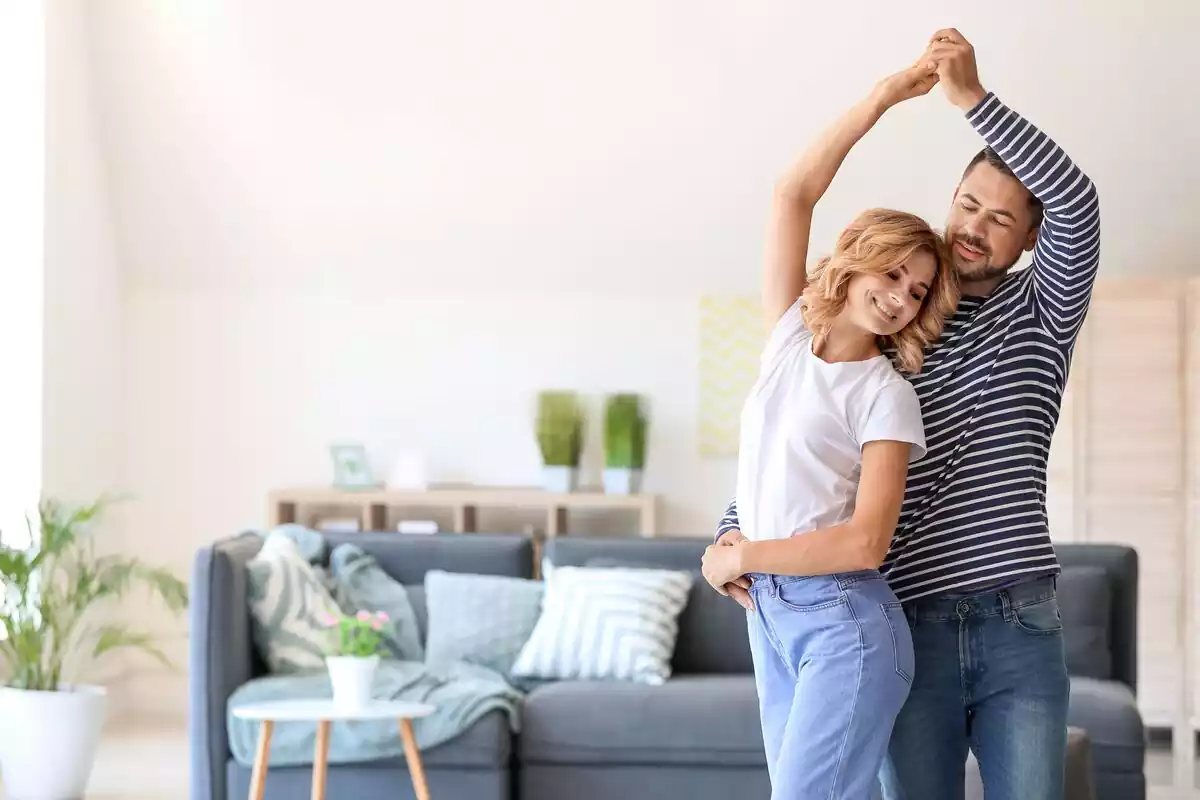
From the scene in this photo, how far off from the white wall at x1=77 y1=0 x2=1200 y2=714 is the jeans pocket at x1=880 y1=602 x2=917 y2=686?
12.7 ft

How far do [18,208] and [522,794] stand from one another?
3.03 metres

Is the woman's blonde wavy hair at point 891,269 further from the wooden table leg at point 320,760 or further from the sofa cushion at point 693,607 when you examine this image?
the sofa cushion at point 693,607

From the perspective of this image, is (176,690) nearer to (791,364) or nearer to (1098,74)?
(1098,74)

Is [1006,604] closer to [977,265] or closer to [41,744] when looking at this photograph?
[977,265]

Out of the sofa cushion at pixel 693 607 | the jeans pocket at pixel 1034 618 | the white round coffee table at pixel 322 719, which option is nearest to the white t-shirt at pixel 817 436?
the jeans pocket at pixel 1034 618

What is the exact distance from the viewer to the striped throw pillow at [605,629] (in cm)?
411

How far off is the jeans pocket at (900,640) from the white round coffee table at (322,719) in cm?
209

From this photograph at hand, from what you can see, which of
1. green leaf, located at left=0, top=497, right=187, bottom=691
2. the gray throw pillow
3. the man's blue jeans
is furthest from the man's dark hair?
green leaf, located at left=0, top=497, right=187, bottom=691

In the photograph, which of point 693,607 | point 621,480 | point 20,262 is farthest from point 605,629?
point 20,262

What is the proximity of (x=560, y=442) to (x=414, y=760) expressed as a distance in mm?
2360

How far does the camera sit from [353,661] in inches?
143

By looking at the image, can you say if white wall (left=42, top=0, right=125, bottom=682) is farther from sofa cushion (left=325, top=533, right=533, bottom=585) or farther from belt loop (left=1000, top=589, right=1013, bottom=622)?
belt loop (left=1000, top=589, right=1013, bottom=622)

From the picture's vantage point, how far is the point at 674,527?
20.2 feet

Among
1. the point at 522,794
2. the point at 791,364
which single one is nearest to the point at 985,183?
the point at 791,364
